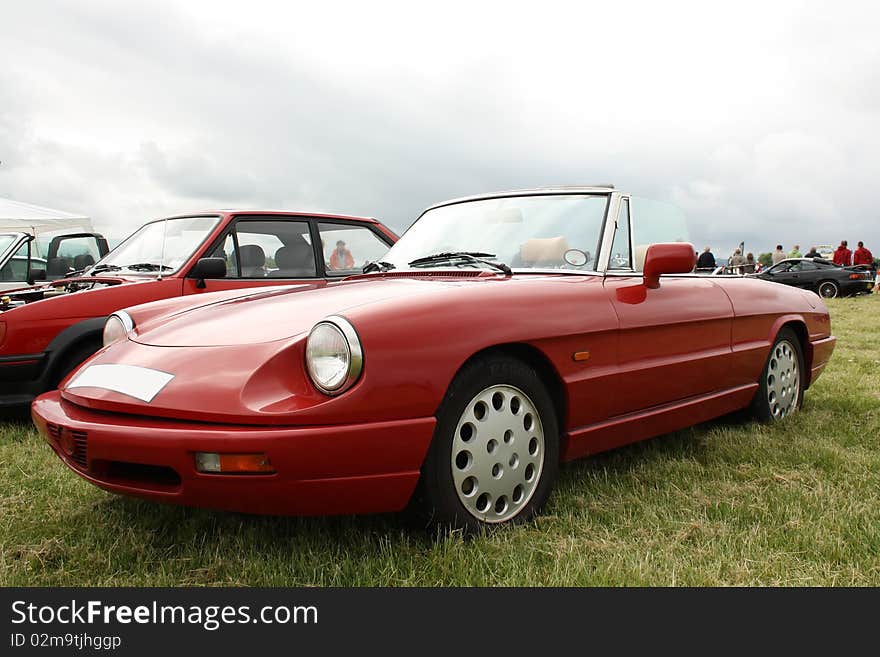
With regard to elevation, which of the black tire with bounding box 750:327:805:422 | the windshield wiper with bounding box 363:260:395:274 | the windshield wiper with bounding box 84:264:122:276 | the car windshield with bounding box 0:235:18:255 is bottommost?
the black tire with bounding box 750:327:805:422

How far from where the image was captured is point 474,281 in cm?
289

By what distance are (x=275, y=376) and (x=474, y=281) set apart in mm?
976

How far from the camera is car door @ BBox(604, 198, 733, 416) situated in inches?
122

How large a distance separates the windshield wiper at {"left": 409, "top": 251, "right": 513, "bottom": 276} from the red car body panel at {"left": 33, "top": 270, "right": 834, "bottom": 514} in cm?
10

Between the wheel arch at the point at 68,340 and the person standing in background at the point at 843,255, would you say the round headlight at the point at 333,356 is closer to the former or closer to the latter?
the wheel arch at the point at 68,340

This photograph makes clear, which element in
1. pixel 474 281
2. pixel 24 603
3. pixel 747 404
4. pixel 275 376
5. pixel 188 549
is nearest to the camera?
pixel 24 603

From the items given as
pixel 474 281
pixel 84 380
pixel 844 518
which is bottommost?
pixel 844 518

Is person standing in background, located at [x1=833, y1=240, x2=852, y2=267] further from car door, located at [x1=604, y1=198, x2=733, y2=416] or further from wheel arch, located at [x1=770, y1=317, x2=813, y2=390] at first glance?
car door, located at [x1=604, y1=198, x2=733, y2=416]

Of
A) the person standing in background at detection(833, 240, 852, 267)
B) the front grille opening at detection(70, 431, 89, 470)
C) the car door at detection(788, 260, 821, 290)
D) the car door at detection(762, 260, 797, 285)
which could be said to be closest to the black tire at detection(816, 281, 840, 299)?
the car door at detection(788, 260, 821, 290)

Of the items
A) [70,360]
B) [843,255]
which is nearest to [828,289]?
[843,255]

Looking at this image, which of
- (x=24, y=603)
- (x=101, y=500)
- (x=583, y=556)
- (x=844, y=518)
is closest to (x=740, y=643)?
(x=583, y=556)

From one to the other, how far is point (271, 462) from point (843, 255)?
21.4m

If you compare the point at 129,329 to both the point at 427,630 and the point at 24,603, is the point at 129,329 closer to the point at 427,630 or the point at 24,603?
the point at 24,603

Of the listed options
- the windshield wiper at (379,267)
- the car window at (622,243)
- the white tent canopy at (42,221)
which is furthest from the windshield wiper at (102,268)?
the white tent canopy at (42,221)
